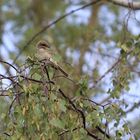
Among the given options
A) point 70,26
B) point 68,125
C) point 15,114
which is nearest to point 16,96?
point 15,114

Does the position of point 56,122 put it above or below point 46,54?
below

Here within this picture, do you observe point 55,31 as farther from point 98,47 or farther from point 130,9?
point 130,9

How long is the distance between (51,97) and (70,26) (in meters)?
7.59

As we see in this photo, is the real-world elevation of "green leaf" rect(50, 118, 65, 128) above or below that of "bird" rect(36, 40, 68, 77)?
below

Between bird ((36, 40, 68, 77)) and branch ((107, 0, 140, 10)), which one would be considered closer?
bird ((36, 40, 68, 77))

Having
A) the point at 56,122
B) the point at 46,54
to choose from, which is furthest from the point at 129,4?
the point at 56,122

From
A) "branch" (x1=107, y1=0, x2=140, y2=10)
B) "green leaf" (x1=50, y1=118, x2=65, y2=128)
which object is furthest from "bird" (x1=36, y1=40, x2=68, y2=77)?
"branch" (x1=107, y1=0, x2=140, y2=10)

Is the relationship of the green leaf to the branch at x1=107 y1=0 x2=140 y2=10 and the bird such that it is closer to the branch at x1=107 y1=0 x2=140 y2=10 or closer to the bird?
the bird

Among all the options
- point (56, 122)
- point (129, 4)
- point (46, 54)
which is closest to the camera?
point (56, 122)

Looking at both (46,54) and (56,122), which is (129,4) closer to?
(46,54)

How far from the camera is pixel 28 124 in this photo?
3.13 meters

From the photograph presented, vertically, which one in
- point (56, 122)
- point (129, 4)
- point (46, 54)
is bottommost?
point (56, 122)

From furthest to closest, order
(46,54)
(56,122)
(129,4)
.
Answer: (129,4), (46,54), (56,122)

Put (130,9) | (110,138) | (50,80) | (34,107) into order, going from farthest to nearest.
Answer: (130,9)
(110,138)
(50,80)
(34,107)
